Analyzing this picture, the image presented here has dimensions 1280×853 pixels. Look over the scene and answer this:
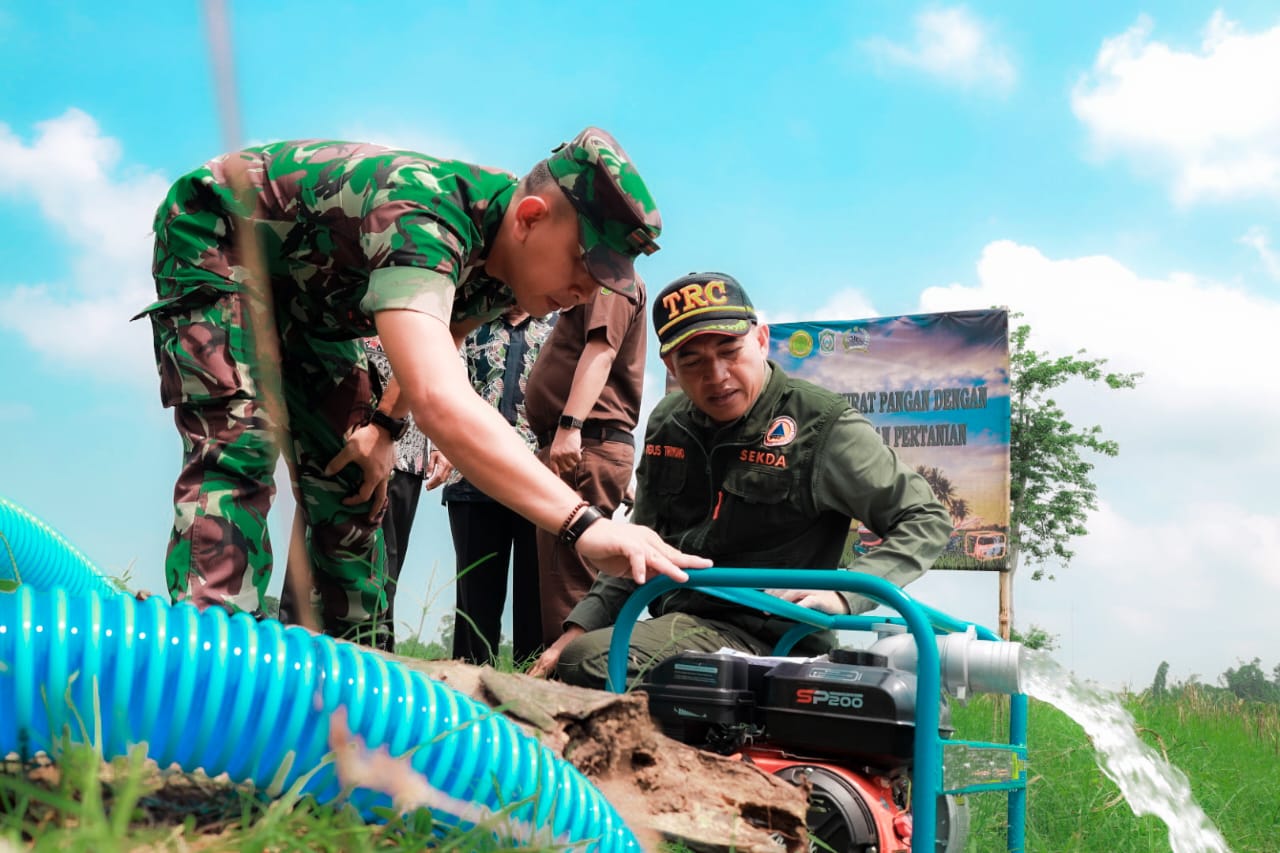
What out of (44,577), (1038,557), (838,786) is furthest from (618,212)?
(1038,557)

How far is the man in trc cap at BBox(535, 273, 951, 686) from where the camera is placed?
3.03 metres

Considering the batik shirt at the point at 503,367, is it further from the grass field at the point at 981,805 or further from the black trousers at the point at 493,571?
the grass field at the point at 981,805

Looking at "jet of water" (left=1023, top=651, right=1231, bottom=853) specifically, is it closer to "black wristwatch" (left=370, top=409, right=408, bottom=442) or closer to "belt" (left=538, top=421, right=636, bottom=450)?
"black wristwatch" (left=370, top=409, right=408, bottom=442)

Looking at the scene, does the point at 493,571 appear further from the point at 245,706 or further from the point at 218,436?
the point at 245,706

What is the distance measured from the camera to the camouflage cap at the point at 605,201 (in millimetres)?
2273

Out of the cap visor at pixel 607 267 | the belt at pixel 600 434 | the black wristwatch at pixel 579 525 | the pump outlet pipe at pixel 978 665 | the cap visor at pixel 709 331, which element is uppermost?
the cap visor at pixel 709 331

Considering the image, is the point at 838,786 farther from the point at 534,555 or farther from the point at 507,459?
the point at 534,555

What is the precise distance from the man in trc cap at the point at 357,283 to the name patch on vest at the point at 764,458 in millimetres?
885

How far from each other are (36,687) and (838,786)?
4.59 ft

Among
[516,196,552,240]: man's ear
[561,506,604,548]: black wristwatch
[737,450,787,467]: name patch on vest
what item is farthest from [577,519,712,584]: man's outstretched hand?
[737,450,787,467]: name patch on vest

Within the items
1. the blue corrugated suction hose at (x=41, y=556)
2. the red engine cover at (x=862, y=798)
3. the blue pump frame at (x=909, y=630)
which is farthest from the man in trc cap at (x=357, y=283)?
the blue corrugated suction hose at (x=41, y=556)

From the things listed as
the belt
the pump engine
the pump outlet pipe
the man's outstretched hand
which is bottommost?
the pump engine

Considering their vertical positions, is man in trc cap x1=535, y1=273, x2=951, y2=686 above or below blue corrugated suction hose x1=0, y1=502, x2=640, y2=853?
above

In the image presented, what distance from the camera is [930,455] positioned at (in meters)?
9.86
